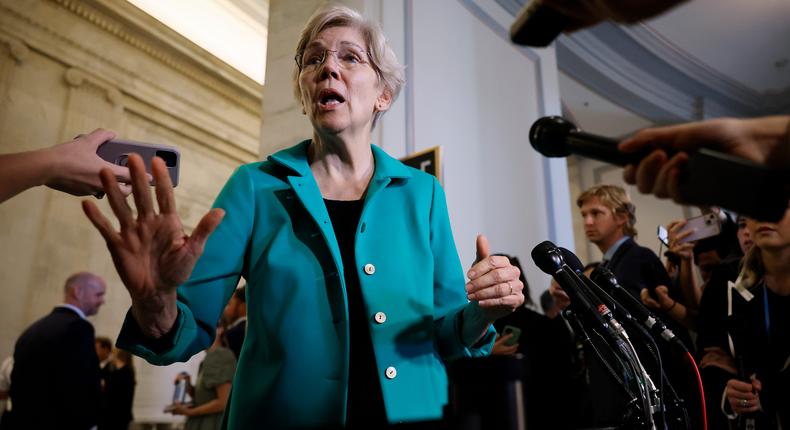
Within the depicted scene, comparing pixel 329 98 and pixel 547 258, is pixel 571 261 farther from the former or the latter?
pixel 329 98

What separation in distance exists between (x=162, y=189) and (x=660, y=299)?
2.64 meters

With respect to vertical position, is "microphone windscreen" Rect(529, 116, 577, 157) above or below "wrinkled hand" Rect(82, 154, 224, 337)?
above

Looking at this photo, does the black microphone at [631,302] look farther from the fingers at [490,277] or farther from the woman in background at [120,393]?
the woman in background at [120,393]

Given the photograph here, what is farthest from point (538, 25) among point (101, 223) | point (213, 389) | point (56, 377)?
point (56, 377)

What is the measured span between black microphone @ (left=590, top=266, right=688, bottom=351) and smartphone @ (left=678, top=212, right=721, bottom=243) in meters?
1.30

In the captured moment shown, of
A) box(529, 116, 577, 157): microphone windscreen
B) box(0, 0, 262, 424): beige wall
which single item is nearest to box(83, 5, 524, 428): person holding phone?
box(529, 116, 577, 157): microphone windscreen

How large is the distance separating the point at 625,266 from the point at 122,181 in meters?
2.55

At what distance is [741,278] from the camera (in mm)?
2318

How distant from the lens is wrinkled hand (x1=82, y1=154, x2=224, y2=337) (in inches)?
33.0

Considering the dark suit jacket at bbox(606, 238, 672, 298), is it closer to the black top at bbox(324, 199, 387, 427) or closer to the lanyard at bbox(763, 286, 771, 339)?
the lanyard at bbox(763, 286, 771, 339)

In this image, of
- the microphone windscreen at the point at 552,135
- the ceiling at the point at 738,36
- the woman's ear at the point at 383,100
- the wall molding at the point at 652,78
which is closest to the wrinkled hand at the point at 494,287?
the microphone windscreen at the point at 552,135

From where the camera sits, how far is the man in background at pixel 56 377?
336 cm

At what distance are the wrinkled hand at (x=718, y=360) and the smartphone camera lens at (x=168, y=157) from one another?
228 centimetres

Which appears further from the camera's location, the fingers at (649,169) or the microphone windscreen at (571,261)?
the microphone windscreen at (571,261)
